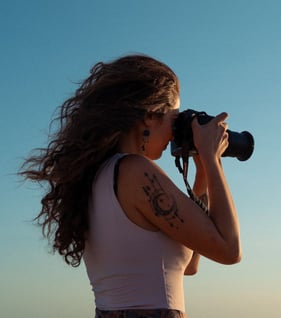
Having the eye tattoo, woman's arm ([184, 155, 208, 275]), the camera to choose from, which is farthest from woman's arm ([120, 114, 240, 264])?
woman's arm ([184, 155, 208, 275])

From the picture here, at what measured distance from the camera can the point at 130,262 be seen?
2.99 metres

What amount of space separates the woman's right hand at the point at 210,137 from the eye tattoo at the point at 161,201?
0.42m

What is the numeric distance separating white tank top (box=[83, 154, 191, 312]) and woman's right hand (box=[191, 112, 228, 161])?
20.8 inches

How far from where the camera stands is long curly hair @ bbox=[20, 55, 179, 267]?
128 inches

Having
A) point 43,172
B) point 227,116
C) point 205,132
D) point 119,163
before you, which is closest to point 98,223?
point 119,163

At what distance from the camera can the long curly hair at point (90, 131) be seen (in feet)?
10.7

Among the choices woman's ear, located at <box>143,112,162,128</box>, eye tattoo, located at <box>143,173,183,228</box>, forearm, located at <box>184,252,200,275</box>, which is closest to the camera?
eye tattoo, located at <box>143,173,183,228</box>

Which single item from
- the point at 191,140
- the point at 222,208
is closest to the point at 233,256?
the point at 222,208

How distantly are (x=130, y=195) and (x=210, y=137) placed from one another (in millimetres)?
667

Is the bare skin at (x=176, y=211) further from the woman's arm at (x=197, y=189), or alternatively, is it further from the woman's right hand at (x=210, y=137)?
the woman's arm at (x=197, y=189)

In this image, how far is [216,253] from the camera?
9.82ft

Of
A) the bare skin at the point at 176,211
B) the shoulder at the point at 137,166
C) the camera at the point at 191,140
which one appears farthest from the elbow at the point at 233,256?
the camera at the point at 191,140

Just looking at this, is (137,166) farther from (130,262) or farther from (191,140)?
(191,140)

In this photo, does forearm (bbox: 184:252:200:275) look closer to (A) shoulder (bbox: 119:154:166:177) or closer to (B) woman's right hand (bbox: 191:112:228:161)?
(B) woman's right hand (bbox: 191:112:228:161)
